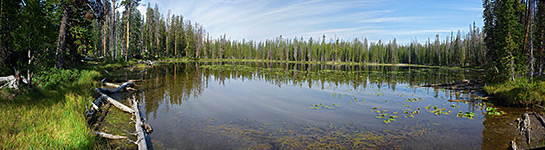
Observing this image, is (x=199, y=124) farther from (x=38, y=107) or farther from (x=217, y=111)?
(x=38, y=107)

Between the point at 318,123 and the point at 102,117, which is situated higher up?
the point at 102,117

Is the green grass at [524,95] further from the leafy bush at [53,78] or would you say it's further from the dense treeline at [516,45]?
the leafy bush at [53,78]

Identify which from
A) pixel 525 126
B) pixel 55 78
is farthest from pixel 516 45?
pixel 55 78

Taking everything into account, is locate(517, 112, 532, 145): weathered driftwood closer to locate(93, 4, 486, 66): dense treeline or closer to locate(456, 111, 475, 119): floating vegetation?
locate(456, 111, 475, 119): floating vegetation

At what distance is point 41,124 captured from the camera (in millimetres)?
5711

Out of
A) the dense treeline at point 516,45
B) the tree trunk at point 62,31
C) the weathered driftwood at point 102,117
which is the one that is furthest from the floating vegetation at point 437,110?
the tree trunk at point 62,31

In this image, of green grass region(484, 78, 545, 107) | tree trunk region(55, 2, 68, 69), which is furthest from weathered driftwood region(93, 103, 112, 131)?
green grass region(484, 78, 545, 107)

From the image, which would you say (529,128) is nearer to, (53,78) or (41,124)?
(41,124)

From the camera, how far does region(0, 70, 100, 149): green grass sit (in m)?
4.64

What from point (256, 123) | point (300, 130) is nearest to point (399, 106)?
point (300, 130)

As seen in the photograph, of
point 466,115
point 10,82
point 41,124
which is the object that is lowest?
point 466,115

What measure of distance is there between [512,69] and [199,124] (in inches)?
776

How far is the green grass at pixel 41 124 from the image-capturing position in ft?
15.2

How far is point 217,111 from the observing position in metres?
10.2
